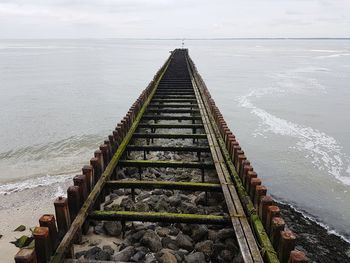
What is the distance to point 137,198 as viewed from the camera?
21.5 feet

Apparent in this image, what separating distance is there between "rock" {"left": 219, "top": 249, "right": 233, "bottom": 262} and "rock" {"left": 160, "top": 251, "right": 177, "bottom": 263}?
0.65m

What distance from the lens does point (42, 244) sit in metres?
3.43

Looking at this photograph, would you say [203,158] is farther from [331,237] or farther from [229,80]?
[229,80]

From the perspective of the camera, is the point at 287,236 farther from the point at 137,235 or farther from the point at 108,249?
the point at 108,249

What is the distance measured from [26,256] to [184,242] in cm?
222

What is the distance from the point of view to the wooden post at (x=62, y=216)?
3986 millimetres

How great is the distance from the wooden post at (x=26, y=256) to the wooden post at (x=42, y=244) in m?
0.16

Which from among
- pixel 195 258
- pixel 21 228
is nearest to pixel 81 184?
pixel 195 258

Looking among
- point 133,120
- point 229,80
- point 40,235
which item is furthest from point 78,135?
point 229,80

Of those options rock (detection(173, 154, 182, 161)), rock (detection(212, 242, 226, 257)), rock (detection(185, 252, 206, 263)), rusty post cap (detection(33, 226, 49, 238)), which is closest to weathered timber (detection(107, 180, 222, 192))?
rock (detection(212, 242, 226, 257))

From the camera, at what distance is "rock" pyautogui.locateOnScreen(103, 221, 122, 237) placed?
4988 mm

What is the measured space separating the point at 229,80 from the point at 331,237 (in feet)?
106

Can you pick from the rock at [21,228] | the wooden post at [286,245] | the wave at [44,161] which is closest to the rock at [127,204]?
the rock at [21,228]

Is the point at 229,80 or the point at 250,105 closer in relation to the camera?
the point at 250,105
